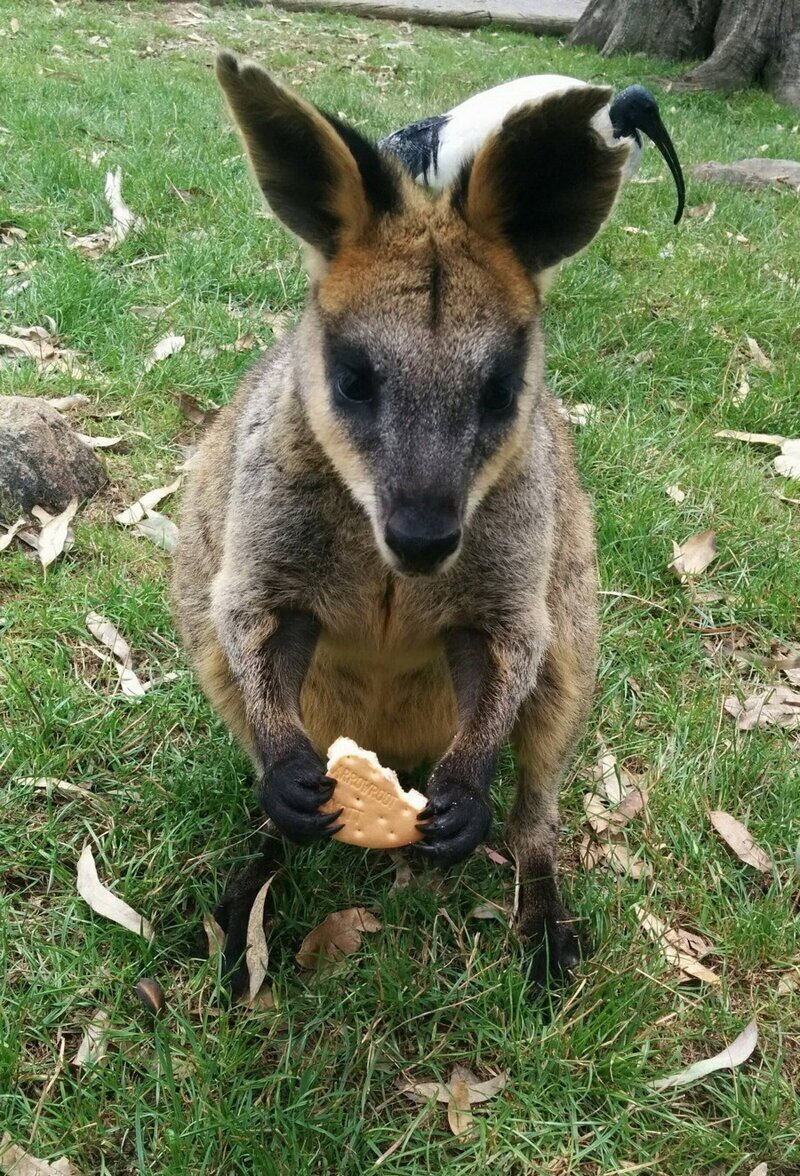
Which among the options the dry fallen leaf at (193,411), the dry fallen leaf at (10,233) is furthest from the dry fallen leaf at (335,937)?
the dry fallen leaf at (10,233)

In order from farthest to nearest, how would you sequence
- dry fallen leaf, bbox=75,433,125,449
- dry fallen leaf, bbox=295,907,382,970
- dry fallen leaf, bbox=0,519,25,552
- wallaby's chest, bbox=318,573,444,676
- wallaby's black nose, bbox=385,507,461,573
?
dry fallen leaf, bbox=75,433,125,449
dry fallen leaf, bbox=0,519,25,552
dry fallen leaf, bbox=295,907,382,970
wallaby's chest, bbox=318,573,444,676
wallaby's black nose, bbox=385,507,461,573

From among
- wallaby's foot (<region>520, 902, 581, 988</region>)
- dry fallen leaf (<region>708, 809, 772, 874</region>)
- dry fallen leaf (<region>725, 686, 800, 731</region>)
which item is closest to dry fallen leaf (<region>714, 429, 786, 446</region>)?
dry fallen leaf (<region>725, 686, 800, 731</region>)

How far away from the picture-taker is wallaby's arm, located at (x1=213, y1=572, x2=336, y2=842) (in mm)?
2170

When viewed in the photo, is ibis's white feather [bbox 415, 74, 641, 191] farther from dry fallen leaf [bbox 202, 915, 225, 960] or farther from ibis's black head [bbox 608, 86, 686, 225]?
dry fallen leaf [bbox 202, 915, 225, 960]

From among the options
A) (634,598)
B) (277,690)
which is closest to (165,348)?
(634,598)

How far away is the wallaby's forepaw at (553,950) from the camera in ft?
8.35

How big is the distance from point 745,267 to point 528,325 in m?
4.41

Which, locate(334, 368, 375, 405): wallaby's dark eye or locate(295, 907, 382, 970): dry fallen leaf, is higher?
locate(334, 368, 375, 405): wallaby's dark eye

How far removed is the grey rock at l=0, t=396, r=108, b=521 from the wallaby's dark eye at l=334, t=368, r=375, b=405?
183 centimetres

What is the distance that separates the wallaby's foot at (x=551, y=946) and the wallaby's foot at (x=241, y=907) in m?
0.67

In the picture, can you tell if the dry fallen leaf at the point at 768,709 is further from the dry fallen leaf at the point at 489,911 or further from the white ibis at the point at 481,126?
the white ibis at the point at 481,126

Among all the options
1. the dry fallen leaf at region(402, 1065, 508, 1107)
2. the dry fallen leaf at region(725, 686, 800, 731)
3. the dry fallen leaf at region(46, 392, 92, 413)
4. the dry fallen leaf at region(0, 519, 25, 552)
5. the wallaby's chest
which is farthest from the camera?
the dry fallen leaf at region(46, 392, 92, 413)

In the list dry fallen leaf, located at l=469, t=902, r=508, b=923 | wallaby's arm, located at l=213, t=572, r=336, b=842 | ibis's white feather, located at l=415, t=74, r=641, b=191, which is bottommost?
dry fallen leaf, located at l=469, t=902, r=508, b=923

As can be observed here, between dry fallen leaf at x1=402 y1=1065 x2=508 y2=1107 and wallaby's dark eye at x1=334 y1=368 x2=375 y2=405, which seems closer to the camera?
wallaby's dark eye at x1=334 y1=368 x2=375 y2=405
